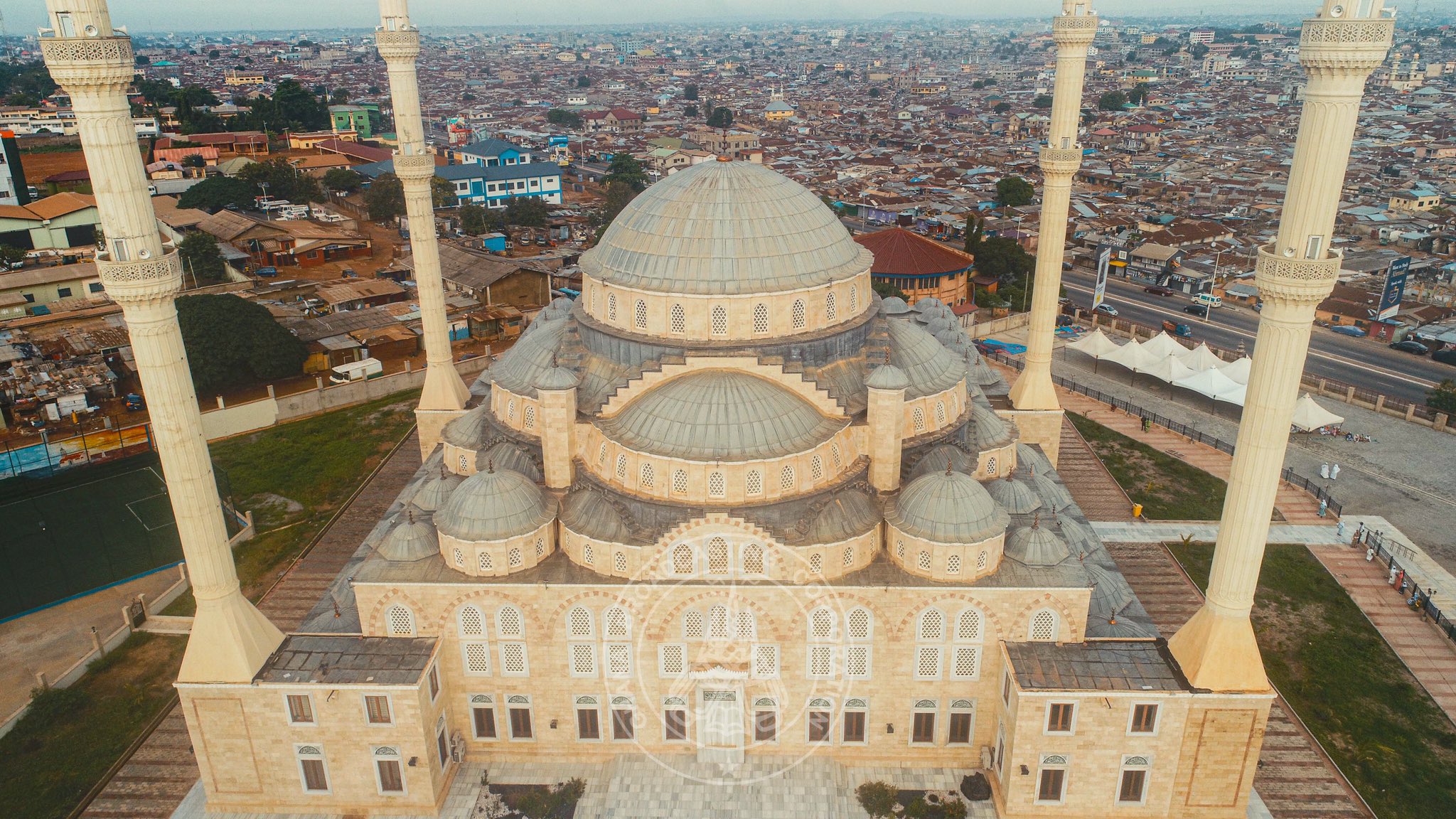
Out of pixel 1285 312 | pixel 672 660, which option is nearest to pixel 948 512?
pixel 672 660

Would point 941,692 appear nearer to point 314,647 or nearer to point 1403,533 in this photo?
point 314,647

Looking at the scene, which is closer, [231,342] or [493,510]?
[493,510]

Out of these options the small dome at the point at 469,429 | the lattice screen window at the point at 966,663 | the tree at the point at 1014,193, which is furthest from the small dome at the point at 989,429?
the tree at the point at 1014,193

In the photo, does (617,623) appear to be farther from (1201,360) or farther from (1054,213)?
(1201,360)

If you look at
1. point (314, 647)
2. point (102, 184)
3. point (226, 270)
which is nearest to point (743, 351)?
point (314, 647)

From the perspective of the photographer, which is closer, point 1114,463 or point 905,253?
point 1114,463
